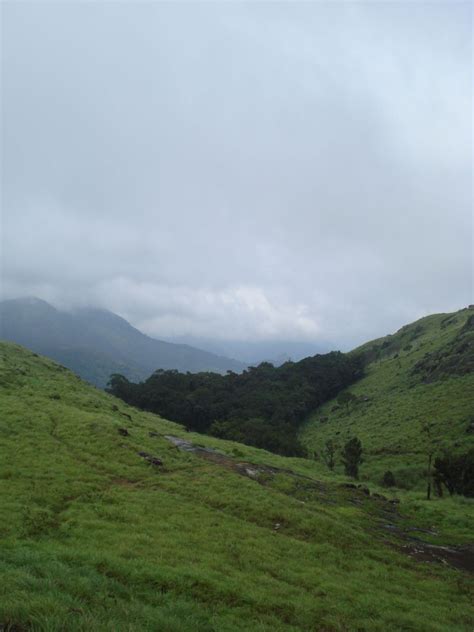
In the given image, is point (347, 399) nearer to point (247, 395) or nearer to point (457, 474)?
point (247, 395)

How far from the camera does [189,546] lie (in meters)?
18.4

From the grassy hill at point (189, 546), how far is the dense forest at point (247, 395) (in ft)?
184

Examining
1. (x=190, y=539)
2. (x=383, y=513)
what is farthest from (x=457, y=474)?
(x=190, y=539)

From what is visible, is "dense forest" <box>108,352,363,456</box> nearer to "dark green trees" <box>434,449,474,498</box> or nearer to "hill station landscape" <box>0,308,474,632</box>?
"dark green trees" <box>434,449,474,498</box>

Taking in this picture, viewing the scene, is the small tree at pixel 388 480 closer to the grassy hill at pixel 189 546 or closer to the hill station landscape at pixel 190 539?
the hill station landscape at pixel 190 539

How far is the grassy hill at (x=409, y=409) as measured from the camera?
68.6 m

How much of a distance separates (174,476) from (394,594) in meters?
16.3

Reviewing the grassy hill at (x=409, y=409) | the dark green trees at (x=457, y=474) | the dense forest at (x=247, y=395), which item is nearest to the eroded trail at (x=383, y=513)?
the dark green trees at (x=457, y=474)

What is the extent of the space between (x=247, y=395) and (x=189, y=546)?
4448 inches

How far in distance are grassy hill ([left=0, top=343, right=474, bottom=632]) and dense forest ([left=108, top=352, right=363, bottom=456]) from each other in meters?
56.0

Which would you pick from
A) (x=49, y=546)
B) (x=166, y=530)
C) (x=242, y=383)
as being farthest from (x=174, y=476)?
(x=242, y=383)

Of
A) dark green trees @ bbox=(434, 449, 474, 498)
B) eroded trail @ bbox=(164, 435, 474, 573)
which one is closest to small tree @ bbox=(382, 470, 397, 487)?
dark green trees @ bbox=(434, 449, 474, 498)

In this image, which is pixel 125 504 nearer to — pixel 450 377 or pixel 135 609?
pixel 135 609

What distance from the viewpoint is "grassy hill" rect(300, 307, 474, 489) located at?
68.6 metres
